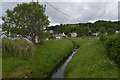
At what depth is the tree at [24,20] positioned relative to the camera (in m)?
13.6

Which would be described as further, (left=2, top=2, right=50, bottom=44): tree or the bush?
(left=2, top=2, right=50, bottom=44): tree

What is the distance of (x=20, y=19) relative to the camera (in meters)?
13.8

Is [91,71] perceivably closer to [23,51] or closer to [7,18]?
[23,51]

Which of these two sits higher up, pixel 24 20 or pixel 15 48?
pixel 24 20

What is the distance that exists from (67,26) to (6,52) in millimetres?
70028

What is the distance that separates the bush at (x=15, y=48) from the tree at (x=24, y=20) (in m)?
5.55

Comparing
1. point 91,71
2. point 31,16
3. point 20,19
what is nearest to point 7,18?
point 20,19

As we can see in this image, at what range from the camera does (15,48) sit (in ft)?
26.1

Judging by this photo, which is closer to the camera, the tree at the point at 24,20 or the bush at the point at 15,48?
the bush at the point at 15,48

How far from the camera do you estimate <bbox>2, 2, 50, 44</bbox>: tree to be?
13.6m

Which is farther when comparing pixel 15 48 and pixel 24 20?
pixel 24 20

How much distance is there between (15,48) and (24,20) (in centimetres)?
714

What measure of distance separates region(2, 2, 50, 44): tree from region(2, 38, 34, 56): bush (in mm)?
5552

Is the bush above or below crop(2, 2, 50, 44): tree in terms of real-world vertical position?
below
